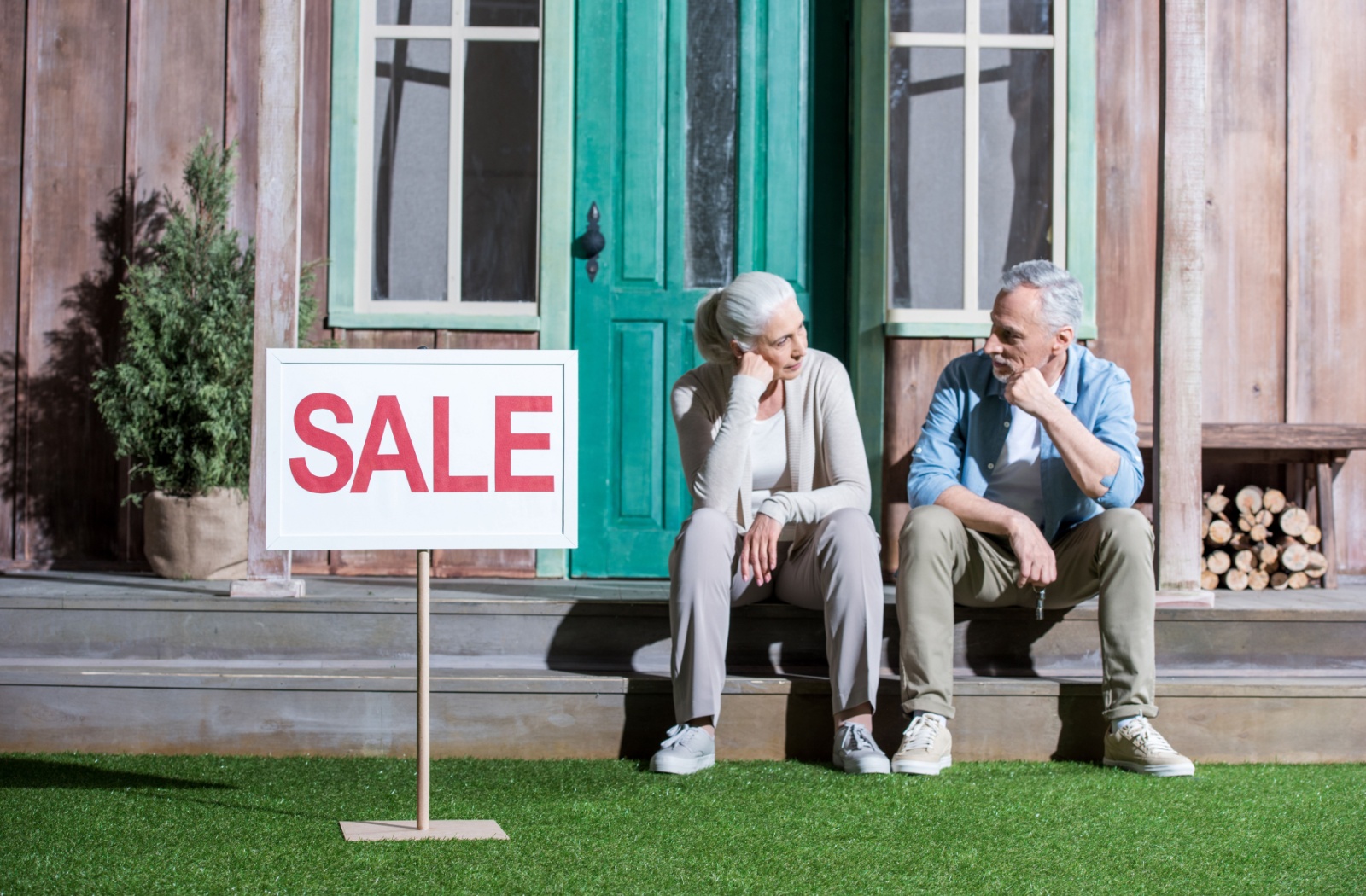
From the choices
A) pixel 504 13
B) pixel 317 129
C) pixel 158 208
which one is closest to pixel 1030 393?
pixel 504 13

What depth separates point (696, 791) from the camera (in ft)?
8.19

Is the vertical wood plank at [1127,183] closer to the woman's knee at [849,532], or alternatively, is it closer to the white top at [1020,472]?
the white top at [1020,472]

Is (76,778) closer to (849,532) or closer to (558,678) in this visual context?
(558,678)

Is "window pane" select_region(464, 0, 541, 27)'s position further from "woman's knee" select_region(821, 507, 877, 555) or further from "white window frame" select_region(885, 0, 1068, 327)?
"woman's knee" select_region(821, 507, 877, 555)

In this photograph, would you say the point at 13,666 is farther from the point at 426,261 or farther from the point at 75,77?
the point at 75,77

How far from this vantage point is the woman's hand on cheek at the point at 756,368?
2.84 m

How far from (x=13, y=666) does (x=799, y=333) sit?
206 centimetres

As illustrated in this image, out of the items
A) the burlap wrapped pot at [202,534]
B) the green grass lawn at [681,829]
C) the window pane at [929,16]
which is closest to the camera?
the green grass lawn at [681,829]

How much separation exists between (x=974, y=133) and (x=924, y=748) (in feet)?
7.88

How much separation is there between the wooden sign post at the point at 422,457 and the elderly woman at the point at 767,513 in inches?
23.7

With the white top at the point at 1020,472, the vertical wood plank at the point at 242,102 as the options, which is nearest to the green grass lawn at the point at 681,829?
the white top at the point at 1020,472

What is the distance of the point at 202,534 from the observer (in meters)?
3.72

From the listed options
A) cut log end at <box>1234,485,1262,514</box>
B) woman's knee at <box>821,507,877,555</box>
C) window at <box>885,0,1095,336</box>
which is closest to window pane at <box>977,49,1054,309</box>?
window at <box>885,0,1095,336</box>

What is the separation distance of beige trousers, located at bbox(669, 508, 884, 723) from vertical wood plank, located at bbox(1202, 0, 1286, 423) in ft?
7.32
